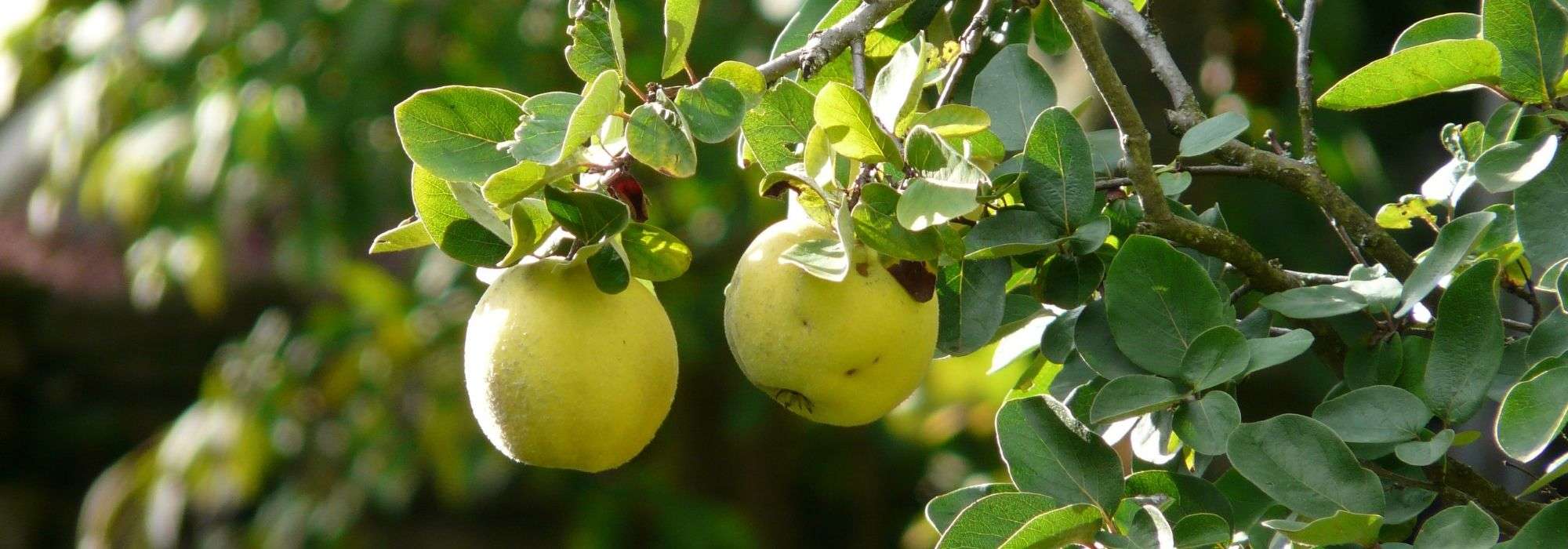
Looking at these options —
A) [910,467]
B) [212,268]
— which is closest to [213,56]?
[212,268]

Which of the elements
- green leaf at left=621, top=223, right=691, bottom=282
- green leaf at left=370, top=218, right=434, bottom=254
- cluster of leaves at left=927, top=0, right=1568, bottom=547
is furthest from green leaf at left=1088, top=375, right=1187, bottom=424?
green leaf at left=370, top=218, right=434, bottom=254

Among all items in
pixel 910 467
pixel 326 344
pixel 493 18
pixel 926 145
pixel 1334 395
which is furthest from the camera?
pixel 910 467

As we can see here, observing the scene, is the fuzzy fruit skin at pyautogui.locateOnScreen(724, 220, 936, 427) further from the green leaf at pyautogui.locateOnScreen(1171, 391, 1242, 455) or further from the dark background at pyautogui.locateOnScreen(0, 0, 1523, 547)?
the dark background at pyautogui.locateOnScreen(0, 0, 1523, 547)

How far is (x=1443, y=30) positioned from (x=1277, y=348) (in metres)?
0.22

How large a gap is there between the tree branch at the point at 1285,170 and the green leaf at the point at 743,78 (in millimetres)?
285

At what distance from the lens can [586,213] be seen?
638 mm

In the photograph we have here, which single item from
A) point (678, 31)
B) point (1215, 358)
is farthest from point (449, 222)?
point (1215, 358)

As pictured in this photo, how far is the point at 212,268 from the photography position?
2.93 m

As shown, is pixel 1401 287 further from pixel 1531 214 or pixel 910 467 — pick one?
pixel 910 467

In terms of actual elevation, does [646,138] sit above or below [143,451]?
above

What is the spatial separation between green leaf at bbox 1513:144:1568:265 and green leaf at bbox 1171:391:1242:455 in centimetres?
15

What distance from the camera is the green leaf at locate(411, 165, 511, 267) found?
0.67m

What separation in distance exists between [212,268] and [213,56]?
0.47 meters

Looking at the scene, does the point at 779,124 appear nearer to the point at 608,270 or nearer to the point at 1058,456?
the point at 608,270
